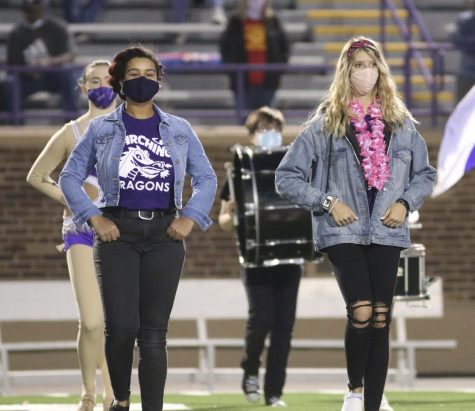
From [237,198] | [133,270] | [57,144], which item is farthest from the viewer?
[237,198]

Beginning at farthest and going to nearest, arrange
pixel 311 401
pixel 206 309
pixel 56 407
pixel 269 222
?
pixel 206 309 < pixel 311 401 < pixel 56 407 < pixel 269 222

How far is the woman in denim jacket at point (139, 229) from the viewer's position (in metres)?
8.43

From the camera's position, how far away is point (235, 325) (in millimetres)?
16766

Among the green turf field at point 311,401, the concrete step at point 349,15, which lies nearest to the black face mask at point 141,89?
the green turf field at point 311,401

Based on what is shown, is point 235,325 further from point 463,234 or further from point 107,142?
point 107,142

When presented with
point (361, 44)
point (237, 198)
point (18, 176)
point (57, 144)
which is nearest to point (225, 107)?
point (18, 176)

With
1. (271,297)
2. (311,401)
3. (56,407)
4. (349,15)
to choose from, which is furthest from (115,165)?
(349,15)

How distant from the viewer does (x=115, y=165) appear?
847 centimetres

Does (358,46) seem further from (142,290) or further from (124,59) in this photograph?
(142,290)

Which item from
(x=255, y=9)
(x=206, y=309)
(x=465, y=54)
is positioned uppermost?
(x=255, y=9)

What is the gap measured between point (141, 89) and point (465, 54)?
31.5 ft

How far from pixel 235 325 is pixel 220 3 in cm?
562

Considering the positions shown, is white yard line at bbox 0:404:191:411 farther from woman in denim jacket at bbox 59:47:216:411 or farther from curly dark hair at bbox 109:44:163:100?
curly dark hair at bbox 109:44:163:100

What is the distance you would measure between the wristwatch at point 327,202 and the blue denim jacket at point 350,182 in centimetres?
2
